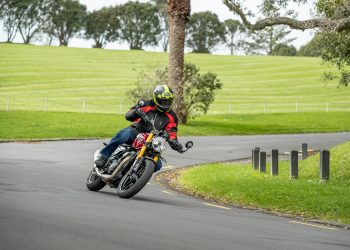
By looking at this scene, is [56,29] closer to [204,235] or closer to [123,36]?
[123,36]

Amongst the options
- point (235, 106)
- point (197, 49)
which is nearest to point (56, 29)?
point (197, 49)

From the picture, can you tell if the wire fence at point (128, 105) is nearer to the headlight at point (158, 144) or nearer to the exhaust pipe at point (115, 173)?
the exhaust pipe at point (115, 173)

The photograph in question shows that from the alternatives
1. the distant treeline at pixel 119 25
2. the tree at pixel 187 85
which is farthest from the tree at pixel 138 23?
the tree at pixel 187 85

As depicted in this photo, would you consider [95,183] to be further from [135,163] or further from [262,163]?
[262,163]

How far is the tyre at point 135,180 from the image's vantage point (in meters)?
12.7

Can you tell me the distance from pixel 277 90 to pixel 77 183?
6605 centimetres

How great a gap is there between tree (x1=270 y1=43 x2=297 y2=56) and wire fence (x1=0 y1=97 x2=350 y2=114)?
69073 millimetres

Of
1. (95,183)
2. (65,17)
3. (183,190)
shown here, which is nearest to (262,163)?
(183,190)

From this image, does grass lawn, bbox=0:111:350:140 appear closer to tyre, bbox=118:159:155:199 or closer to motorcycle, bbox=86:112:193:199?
motorcycle, bbox=86:112:193:199

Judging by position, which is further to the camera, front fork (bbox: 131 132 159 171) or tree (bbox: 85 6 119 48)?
tree (bbox: 85 6 119 48)

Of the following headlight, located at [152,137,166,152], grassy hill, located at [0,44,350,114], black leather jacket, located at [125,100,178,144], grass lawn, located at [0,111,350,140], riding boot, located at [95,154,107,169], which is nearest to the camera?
headlight, located at [152,137,166,152]

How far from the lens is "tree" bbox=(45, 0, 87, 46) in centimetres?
12788

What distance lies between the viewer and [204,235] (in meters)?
9.22

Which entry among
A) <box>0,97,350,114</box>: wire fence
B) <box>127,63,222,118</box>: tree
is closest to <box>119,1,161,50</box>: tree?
<box>0,97,350,114</box>: wire fence
